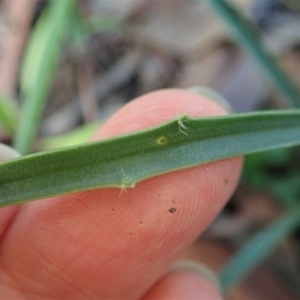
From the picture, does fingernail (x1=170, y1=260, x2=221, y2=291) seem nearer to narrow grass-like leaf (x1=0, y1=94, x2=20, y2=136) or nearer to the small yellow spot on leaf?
the small yellow spot on leaf

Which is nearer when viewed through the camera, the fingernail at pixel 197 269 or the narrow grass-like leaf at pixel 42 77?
the fingernail at pixel 197 269

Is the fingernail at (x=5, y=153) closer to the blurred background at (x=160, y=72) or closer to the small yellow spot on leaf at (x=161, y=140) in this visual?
the small yellow spot on leaf at (x=161, y=140)

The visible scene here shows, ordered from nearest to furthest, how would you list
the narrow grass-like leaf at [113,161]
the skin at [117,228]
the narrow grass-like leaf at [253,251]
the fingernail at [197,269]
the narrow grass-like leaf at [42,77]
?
the narrow grass-like leaf at [113,161] → the skin at [117,228] → the fingernail at [197,269] → the narrow grass-like leaf at [253,251] → the narrow grass-like leaf at [42,77]

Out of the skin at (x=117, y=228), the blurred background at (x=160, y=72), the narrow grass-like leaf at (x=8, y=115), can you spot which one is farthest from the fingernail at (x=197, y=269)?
the narrow grass-like leaf at (x=8, y=115)

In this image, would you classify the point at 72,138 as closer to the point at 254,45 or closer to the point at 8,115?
the point at 8,115

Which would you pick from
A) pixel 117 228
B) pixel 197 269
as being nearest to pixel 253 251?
→ pixel 197 269

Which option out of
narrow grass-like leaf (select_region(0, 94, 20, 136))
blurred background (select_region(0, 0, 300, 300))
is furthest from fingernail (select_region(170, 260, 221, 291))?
narrow grass-like leaf (select_region(0, 94, 20, 136))
